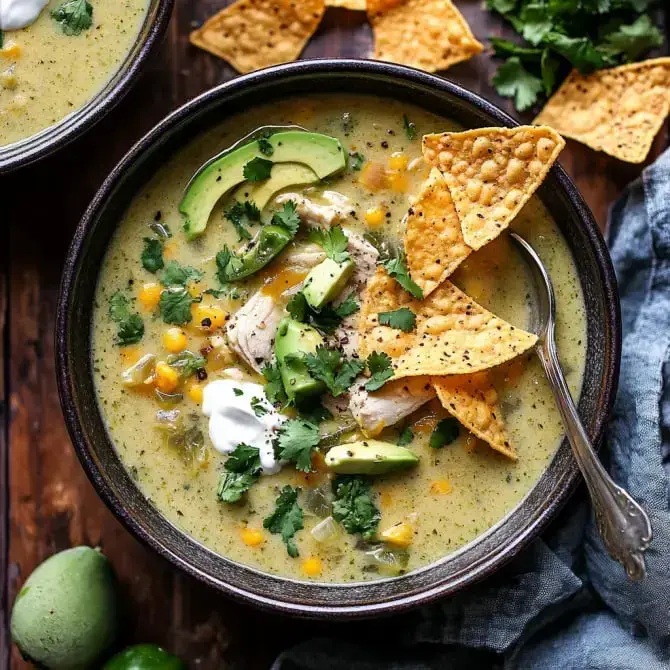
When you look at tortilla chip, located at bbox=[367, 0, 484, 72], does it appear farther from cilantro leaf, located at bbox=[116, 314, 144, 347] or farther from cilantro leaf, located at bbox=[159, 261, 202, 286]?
cilantro leaf, located at bbox=[116, 314, 144, 347]

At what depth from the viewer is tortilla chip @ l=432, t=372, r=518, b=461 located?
270 centimetres

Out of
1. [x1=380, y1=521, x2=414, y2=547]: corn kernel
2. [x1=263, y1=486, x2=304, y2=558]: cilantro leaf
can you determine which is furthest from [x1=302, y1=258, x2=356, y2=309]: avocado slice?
[x1=380, y1=521, x2=414, y2=547]: corn kernel

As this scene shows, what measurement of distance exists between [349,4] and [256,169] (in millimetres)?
728

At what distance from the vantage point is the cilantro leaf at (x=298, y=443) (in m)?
2.76

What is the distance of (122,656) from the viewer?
295cm

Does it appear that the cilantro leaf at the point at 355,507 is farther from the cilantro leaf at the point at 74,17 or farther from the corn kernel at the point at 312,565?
the cilantro leaf at the point at 74,17

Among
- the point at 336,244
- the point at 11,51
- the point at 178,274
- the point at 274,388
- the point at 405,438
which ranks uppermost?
the point at 11,51

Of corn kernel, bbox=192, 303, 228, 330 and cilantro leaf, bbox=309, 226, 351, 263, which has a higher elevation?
cilantro leaf, bbox=309, 226, 351, 263

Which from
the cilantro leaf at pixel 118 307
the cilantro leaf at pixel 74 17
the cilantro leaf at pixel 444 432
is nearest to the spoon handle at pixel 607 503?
the cilantro leaf at pixel 444 432

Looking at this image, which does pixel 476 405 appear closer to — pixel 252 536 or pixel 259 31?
pixel 252 536

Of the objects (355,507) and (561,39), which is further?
(561,39)

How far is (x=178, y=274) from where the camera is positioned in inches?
113

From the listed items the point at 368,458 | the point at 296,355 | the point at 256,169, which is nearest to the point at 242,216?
the point at 256,169

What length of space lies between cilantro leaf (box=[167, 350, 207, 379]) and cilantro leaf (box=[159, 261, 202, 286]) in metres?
0.22
